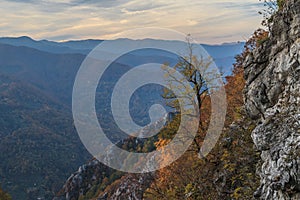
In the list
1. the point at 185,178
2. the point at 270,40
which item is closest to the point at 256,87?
the point at 270,40

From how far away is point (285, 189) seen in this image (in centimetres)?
1028

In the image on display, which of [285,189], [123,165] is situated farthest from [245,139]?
[123,165]

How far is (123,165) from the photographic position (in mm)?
136125

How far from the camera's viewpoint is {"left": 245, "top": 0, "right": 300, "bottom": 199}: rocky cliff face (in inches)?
412

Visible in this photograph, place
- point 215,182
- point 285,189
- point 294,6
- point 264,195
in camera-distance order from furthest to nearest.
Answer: point 215,182 → point 294,6 → point 264,195 → point 285,189

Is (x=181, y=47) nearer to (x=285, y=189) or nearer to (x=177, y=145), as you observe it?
(x=177, y=145)

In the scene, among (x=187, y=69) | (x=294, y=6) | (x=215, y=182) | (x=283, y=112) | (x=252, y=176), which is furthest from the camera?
(x=187, y=69)

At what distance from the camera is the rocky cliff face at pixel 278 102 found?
10.5 meters

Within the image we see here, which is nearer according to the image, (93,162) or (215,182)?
(215,182)

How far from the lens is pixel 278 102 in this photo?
43.6 ft

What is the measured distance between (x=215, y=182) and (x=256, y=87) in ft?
19.9

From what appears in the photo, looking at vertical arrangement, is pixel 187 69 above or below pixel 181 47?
below

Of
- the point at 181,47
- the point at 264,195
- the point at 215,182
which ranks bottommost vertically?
the point at 215,182

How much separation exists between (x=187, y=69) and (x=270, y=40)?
707cm
